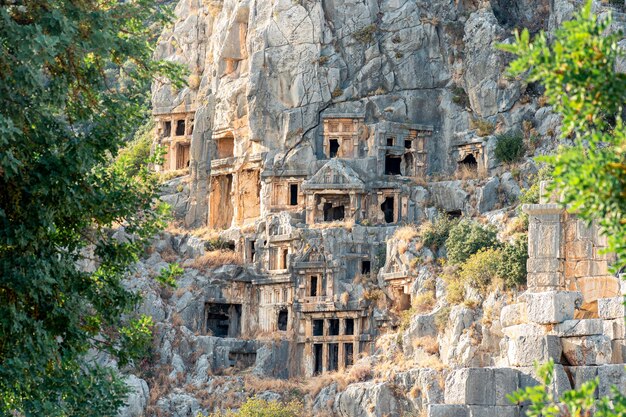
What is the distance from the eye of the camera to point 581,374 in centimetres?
2069

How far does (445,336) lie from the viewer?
47375mm

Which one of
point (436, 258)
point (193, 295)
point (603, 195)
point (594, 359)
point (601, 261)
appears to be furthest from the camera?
point (193, 295)

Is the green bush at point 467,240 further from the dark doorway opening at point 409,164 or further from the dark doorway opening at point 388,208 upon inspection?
the dark doorway opening at point 409,164

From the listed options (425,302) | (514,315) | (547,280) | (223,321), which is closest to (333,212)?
(223,321)

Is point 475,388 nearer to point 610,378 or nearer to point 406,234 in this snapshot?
point 610,378

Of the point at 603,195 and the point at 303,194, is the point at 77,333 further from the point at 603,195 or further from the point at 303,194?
the point at 303,194

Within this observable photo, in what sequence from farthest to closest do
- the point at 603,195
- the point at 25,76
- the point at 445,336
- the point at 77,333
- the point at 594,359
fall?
the point at 445,336 → the point at 594,359 → the point at 77,333 → the point at 25,76 → the point at 603,195

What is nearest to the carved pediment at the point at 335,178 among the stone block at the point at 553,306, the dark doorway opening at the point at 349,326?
the dark doorway opening at the point at 349,326

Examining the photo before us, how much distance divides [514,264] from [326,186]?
56.2 feet

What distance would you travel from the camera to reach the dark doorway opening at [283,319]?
5888cm

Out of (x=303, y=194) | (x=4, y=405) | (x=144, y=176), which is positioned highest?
(x=303, y=194)

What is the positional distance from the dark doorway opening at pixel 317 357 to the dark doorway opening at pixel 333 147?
999 centimetres

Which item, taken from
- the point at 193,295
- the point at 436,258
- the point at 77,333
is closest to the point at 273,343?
the point at 193,295

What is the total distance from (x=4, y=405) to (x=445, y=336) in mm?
30554
